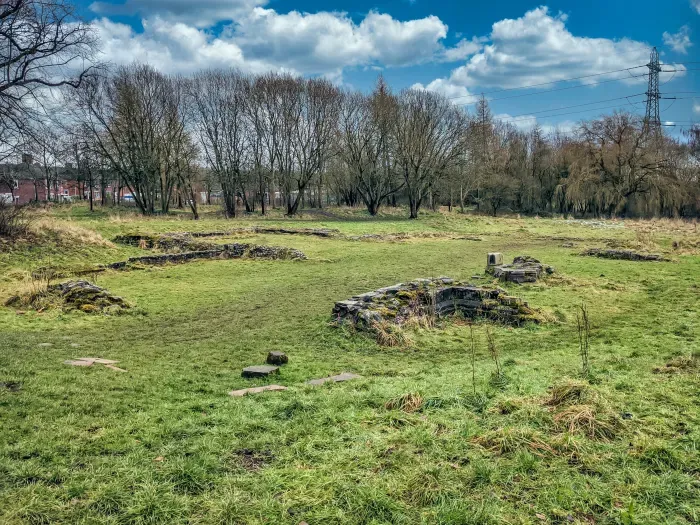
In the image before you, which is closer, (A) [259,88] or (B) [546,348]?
(B) [546,348]

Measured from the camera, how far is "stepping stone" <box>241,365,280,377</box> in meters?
7.02

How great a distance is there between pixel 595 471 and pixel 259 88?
142 ft

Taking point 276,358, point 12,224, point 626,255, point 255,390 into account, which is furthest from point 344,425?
point 626,255

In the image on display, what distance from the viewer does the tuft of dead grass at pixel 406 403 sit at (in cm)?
509

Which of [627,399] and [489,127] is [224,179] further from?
[627,399]

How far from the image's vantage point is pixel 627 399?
16.1 ft

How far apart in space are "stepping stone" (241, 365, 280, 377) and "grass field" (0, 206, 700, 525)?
0.18 metres

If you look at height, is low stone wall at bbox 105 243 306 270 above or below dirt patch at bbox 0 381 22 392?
above

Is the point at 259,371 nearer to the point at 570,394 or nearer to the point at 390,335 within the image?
the point at 390,335

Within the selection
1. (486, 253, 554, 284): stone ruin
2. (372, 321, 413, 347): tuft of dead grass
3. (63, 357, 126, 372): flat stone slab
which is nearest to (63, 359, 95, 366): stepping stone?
(63, 357, 126, 372): flat stone slab

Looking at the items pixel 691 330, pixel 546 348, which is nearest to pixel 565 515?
pixel 546 348

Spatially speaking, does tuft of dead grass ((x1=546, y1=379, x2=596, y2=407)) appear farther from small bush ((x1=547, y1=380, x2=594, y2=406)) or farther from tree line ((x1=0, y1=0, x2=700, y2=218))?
tree line ((x1=0, y1=0, x2=700, y2=218))

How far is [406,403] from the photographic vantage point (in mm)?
5160

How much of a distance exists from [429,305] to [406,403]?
6.30 m
